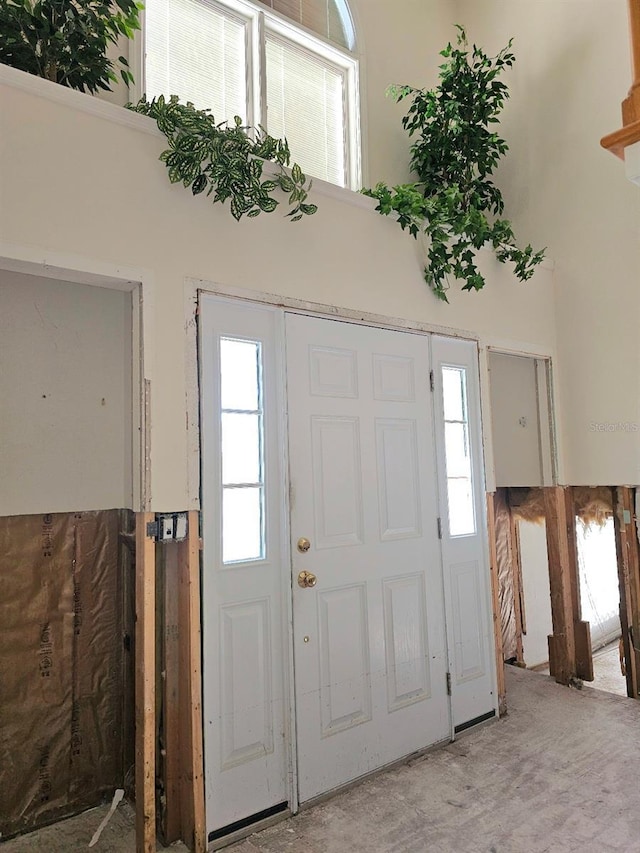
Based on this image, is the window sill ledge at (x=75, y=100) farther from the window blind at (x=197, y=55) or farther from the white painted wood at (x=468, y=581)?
the white painted wood at (x=468, y=581)

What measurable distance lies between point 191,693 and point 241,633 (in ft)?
0.89

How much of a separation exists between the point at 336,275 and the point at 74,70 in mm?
1258

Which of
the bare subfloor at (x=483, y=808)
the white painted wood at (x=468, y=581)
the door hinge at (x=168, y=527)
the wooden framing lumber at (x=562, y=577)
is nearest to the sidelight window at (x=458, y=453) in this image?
the white painted wood at (x=468, y=581)

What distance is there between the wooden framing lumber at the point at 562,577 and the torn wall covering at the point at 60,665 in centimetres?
257

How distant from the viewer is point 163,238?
212 cm

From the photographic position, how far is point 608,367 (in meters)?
3.40

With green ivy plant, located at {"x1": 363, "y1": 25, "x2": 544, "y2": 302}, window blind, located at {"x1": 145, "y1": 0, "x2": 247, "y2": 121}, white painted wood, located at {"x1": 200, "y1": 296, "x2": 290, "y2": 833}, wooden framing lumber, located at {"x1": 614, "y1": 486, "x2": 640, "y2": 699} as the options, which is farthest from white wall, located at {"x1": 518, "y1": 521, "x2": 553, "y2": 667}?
window blind, located at {"x1": 145, "y1": 0, "x2": 247, "y2": 121}

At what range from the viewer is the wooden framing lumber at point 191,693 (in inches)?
79.2

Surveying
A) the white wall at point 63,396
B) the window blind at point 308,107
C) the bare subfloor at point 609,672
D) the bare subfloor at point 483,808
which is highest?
the window blind at point 308,107

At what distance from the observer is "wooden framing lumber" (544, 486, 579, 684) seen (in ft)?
11.7

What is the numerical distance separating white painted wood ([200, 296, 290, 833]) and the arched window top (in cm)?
217

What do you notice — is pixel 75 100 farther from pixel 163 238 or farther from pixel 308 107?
pixel 308 107

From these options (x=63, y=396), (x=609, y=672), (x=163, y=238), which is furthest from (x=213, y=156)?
(x=609, y=672)

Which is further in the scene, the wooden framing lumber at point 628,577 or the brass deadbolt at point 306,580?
the wooden framing lumber at point 628,577
